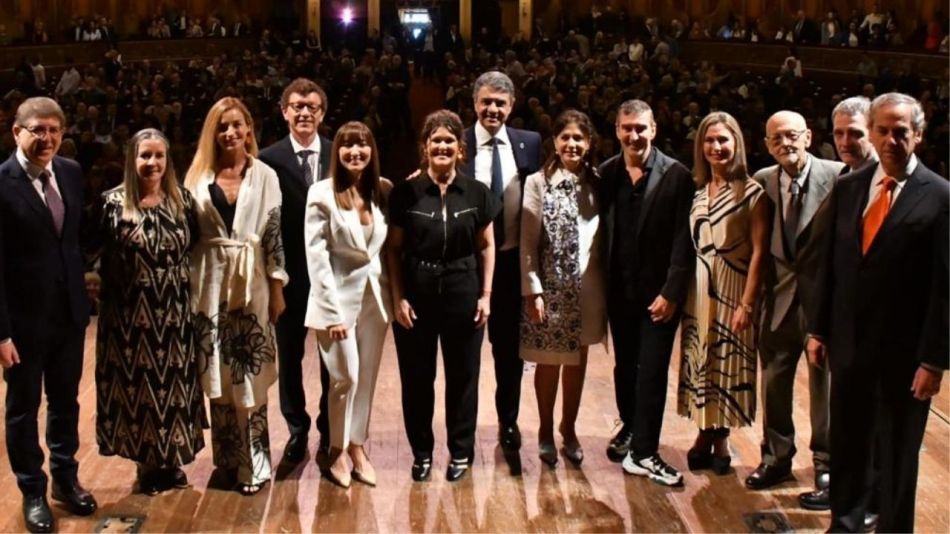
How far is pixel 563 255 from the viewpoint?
164 inches

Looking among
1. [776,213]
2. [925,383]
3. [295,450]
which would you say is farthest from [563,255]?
[925,383]

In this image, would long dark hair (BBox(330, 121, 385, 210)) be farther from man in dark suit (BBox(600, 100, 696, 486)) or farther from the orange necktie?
the orange necktie

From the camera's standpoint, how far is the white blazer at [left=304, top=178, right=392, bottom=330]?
3.92 m

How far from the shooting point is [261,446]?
4160 mm

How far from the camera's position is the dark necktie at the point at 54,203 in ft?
12.0

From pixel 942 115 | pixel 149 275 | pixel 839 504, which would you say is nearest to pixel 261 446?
pixel 149 275

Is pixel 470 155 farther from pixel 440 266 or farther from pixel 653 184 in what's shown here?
pixel 653 184

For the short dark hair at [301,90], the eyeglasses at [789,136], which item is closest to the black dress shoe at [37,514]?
the short dark hair at [301,90]

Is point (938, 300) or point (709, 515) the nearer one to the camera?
point (938, 300)

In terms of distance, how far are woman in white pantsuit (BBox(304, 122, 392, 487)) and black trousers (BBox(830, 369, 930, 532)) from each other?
5.40ft

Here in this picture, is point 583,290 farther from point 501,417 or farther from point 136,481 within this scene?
point 136,481

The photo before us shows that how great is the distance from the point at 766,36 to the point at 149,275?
17.5 m

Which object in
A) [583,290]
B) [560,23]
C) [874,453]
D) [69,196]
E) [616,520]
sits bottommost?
[616,520]

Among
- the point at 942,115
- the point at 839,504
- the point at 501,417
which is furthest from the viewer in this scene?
the point at 942,115
